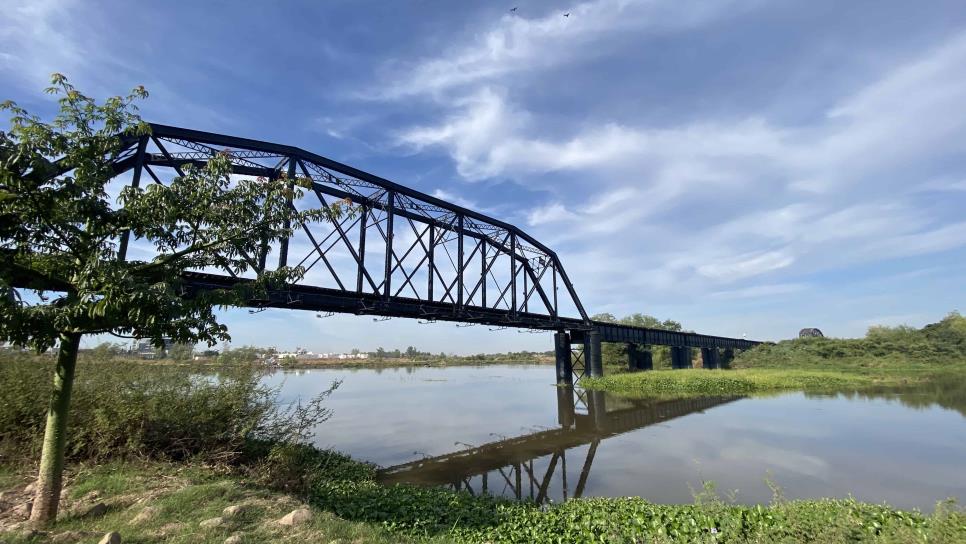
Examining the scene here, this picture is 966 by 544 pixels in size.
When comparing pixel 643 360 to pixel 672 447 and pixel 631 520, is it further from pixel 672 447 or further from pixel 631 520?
pixel 631 520

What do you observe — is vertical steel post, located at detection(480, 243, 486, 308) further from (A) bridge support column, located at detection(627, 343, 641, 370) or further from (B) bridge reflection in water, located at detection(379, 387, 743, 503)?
(A) bridge support column, located at detection(627, 343, 641, 370)

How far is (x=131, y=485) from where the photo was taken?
25.0ft

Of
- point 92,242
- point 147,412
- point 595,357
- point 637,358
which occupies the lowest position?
point 637,358

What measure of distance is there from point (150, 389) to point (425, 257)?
2618 centimetres

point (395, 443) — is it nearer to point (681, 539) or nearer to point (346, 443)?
point (346, 443)

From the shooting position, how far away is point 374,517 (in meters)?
8.38

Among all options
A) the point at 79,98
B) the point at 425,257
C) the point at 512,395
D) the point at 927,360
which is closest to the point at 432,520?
the point at 79,98

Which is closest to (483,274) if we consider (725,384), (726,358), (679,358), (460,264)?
(460,264)

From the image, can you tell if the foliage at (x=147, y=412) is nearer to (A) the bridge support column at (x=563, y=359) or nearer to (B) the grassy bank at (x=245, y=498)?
(B) the grassy bank at (x=245, y=498)

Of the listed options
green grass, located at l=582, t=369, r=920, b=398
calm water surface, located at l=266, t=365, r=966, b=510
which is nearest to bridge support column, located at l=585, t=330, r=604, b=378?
green grass, located at l=582, t=369, r=920, b=398

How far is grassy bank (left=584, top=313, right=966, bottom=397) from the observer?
40906mm

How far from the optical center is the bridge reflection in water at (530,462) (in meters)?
13.5

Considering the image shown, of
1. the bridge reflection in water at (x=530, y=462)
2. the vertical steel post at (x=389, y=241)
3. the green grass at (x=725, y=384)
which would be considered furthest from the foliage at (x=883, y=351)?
the vertical steel post at (x=389, y=241)

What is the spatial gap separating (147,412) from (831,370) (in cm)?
7448
